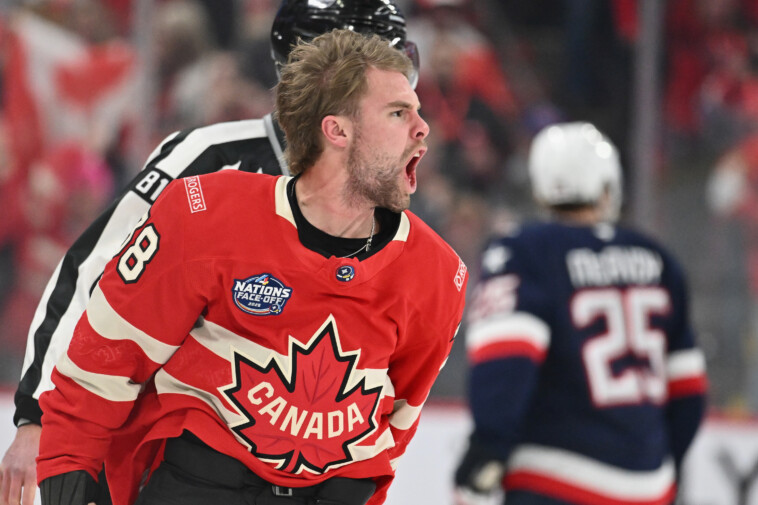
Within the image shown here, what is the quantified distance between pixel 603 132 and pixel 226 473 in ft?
9.89

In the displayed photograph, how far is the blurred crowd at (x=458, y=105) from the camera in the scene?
415 centimetres

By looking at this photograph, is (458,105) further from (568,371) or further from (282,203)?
(282,203)

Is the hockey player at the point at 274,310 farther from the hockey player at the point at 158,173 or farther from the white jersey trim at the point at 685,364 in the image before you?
the white jersey trim at the point at 685,364

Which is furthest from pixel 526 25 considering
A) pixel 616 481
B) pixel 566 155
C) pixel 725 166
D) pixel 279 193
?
pixel 279 193

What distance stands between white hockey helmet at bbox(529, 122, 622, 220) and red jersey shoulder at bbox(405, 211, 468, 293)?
1329 mm

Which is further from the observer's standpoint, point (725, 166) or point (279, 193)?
point (725, 166)

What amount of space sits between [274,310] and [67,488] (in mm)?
375

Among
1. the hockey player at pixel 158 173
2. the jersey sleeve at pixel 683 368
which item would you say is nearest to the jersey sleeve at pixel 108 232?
the hockey player at pixel 158 173

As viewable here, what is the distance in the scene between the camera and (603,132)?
425 cm

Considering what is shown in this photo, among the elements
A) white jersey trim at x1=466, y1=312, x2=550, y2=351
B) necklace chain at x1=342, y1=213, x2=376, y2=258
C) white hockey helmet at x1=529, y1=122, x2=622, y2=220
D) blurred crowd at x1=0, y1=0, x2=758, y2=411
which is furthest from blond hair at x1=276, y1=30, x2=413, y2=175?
blurred crowd at x1=0, y1=0, x2=758, y2=411

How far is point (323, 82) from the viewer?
152cm

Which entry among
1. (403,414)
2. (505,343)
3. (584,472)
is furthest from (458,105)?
(403,414)

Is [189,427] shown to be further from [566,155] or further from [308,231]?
[566,155]

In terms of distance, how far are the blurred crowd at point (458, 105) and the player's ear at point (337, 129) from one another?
2588mm
